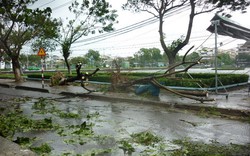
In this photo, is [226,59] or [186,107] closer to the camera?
[186,107]

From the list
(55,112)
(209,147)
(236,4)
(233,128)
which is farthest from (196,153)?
(236,4)

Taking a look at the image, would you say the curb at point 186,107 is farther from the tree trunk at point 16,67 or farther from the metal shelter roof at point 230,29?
the tree trunk at point 16,67

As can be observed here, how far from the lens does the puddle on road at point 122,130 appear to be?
512 centimetres

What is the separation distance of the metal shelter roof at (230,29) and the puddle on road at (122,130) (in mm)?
5880

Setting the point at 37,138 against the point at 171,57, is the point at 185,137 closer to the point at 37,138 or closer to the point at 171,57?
the point at 37,138

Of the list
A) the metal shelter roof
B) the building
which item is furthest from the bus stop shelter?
the building

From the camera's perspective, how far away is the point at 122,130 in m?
6.42

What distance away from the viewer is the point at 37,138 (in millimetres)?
5785

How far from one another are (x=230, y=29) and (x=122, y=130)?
9.22m

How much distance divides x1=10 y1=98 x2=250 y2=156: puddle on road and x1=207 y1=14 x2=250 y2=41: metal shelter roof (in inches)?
232

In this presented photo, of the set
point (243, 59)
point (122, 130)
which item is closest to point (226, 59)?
point (243, 59)

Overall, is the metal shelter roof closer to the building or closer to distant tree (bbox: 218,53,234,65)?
the building

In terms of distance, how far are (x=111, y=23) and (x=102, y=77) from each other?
37.4 ft

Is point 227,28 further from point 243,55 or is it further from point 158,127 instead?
point 158,127
